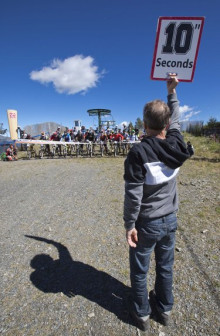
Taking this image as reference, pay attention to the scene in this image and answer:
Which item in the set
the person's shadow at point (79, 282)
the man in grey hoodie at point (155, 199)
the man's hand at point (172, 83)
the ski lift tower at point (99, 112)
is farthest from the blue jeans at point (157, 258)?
the ski lift tower at point (99, 112)

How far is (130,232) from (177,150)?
834 millimetres

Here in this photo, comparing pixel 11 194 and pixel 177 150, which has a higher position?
pixel 177 150

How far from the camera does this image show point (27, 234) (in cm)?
402

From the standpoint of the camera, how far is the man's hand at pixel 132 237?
182cm

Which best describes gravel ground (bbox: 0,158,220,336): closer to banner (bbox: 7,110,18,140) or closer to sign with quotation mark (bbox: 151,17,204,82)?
sign with quotation mark (bbox: 151,17,204,82)

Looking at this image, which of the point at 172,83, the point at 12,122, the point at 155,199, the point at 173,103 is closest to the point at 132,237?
the point at 155,199

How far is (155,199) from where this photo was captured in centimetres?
183

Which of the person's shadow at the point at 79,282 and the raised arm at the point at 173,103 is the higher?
the raised arm at the point at 173,103

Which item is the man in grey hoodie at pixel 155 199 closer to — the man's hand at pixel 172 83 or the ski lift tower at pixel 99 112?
the man's hand at pixel 172 83

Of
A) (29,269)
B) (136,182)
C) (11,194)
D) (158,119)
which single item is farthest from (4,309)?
(11,194)

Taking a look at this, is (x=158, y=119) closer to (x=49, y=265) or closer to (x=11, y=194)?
(x=49, y=265)

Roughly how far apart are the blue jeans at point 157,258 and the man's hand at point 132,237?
0.23 ft

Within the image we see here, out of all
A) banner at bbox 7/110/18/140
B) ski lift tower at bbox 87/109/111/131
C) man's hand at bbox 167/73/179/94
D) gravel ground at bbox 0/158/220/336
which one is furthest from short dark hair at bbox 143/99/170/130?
ski lift tower at bbox 87/109/111/131

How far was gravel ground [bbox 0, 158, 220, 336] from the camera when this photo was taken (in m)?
2.15
